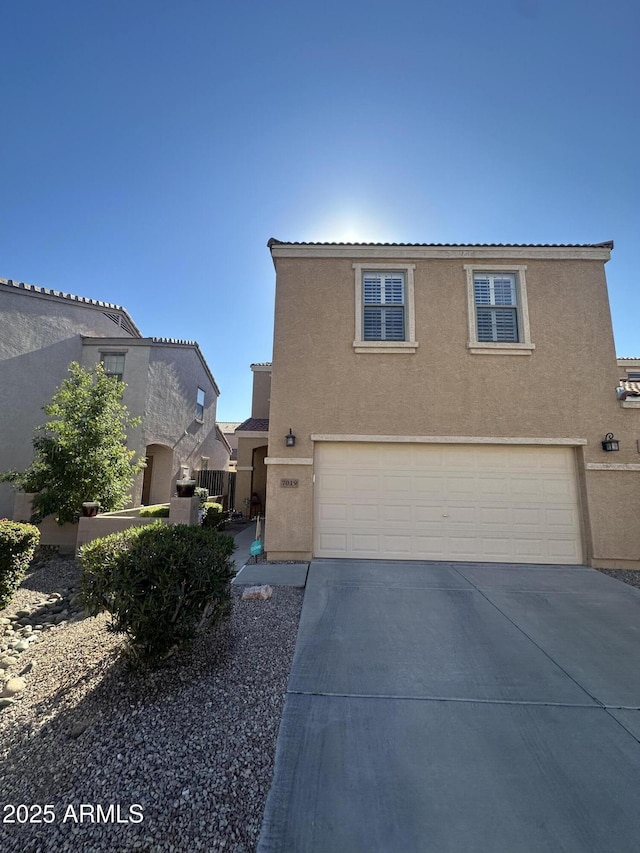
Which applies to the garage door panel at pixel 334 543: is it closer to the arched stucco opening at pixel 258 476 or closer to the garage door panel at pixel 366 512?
the garage door panel at pixel 366 512

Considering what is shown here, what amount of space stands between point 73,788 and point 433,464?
274 inches

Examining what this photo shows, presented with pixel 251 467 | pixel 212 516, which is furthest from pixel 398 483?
pixel 251 467

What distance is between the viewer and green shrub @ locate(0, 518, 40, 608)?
5949 mm

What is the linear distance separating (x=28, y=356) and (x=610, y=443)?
1693 cm

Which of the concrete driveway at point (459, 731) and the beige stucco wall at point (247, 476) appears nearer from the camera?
the concrete driveway at point (459, 731)

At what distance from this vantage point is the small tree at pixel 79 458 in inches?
360

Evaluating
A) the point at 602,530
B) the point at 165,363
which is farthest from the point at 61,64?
the point at 602,530

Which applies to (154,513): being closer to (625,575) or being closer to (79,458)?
(79,458)

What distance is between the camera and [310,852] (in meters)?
1.91

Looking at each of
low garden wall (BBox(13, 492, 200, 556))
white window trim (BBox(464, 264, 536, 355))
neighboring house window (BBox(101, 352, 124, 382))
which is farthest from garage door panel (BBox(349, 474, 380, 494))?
neighboring house window (BBox(101, 352, 124, 382))

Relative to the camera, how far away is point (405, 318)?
27.0ft

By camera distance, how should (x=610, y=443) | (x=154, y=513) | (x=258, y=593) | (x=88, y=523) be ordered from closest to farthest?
(x=258, y=593)
(x=610, y=443)
(x=88, y=523)
(x=154, y=513)

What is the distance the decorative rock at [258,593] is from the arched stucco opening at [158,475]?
10095 mm

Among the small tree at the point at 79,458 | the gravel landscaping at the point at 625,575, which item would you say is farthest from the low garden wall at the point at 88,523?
the gravel landscaping at the point at 625,575
